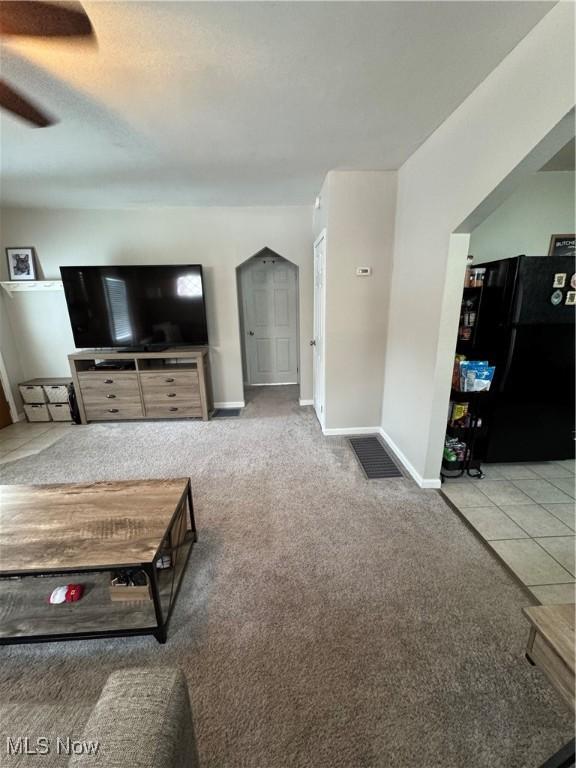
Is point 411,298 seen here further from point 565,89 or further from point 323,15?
point 323,15

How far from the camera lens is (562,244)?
267cm

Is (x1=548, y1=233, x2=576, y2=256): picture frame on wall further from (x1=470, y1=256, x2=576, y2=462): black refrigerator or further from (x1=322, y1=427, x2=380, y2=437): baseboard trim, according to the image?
(x1=322, y1=427, x2=380, y2=437): baseboard trim

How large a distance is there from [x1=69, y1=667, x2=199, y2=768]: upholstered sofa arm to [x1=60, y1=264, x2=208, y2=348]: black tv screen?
3.22 metres

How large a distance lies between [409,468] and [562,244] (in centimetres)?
248

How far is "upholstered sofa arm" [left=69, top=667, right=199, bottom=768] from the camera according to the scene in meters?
0.56

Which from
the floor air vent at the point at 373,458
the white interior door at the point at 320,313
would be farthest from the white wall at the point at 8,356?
the floor air vent at the point at 373,458

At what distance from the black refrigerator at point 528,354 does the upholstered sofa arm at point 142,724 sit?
253 cm

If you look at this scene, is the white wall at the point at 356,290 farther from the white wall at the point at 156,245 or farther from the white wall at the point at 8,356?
the white wall at the point at 8,356

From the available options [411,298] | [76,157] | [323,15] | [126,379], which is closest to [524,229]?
[411,298]

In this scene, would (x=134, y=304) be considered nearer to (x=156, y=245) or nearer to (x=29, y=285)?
(x=156, y=245)

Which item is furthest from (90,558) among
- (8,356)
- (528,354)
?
(8,356)

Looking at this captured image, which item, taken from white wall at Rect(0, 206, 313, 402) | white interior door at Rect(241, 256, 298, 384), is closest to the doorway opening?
white interior door at Rect(241, 256, 298, 384)

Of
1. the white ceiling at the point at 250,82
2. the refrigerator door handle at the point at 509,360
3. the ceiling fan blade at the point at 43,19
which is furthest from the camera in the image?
the refrigerator door handle at the point at 509,360

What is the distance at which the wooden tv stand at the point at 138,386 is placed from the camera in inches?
133
